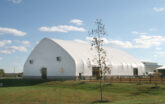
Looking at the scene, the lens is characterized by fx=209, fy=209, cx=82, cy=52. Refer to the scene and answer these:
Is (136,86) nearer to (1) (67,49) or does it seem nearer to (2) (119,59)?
(1) (67,49)

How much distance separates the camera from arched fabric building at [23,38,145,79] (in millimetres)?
47031

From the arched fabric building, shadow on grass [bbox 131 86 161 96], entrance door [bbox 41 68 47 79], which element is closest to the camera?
shadow on grass [bbox 131 86 161 96]

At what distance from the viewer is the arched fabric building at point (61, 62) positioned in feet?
154

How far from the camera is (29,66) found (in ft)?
186

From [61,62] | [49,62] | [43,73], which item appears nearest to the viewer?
[61,62]

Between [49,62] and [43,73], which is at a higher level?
[49,62]

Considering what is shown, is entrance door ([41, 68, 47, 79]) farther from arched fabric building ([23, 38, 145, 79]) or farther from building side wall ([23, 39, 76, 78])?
building side wall ([23, 39, 76, 78])

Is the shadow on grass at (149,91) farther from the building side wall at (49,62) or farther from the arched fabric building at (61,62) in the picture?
the building side wall at (49,62)

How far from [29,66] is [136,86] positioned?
3446cm

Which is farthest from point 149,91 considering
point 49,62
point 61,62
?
point 49,62

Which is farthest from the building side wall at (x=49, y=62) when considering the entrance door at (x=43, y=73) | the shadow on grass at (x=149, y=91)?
the shadow on grass at (x=149, y=91)

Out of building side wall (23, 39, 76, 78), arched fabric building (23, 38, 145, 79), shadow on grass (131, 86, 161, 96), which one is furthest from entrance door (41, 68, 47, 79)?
shadow on grass (131, 86, 161, 96)

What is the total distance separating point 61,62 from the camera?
4834 cm

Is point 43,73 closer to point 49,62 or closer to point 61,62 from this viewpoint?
point 49,62
